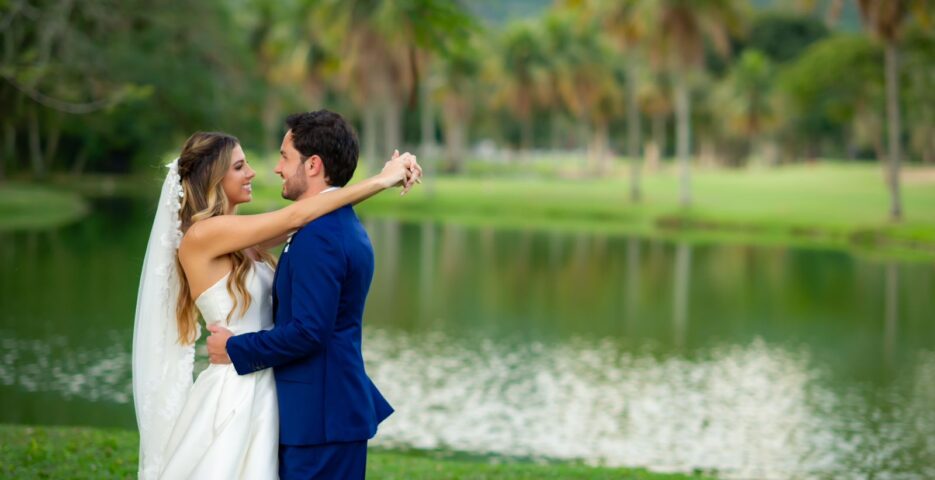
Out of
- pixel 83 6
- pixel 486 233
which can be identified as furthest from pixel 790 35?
pixel 83 6

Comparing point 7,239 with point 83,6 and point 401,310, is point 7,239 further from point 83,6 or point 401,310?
point 401,310

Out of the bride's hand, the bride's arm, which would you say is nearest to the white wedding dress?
the bride's arm

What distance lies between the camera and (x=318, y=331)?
5020mm

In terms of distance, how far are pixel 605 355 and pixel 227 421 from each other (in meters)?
15.0

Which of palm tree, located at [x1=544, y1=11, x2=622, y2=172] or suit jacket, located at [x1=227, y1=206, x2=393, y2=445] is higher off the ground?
palm tree, located at [x1=544, y1=11, x2=622, y2=172]

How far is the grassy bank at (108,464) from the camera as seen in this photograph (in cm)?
949

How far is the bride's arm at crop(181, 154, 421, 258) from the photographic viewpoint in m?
5.11

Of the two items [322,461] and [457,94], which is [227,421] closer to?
[322,461]

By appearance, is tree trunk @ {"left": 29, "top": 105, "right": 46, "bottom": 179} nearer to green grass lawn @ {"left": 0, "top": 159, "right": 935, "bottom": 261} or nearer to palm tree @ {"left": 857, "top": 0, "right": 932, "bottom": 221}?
green grass lawn @ {"left": 0, "top": 159, "right": 935, "bottom": 261}

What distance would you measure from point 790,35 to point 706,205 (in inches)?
2234

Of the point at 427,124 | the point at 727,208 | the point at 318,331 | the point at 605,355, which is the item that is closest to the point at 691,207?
the point at 727,208

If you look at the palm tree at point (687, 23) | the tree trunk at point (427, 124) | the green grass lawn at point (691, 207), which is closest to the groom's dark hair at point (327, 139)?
the green grass lawn at point (691, 207)

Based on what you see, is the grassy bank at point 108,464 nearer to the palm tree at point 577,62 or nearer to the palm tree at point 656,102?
the palm tree at point 577,62

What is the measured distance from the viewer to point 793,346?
21312 millimetres
